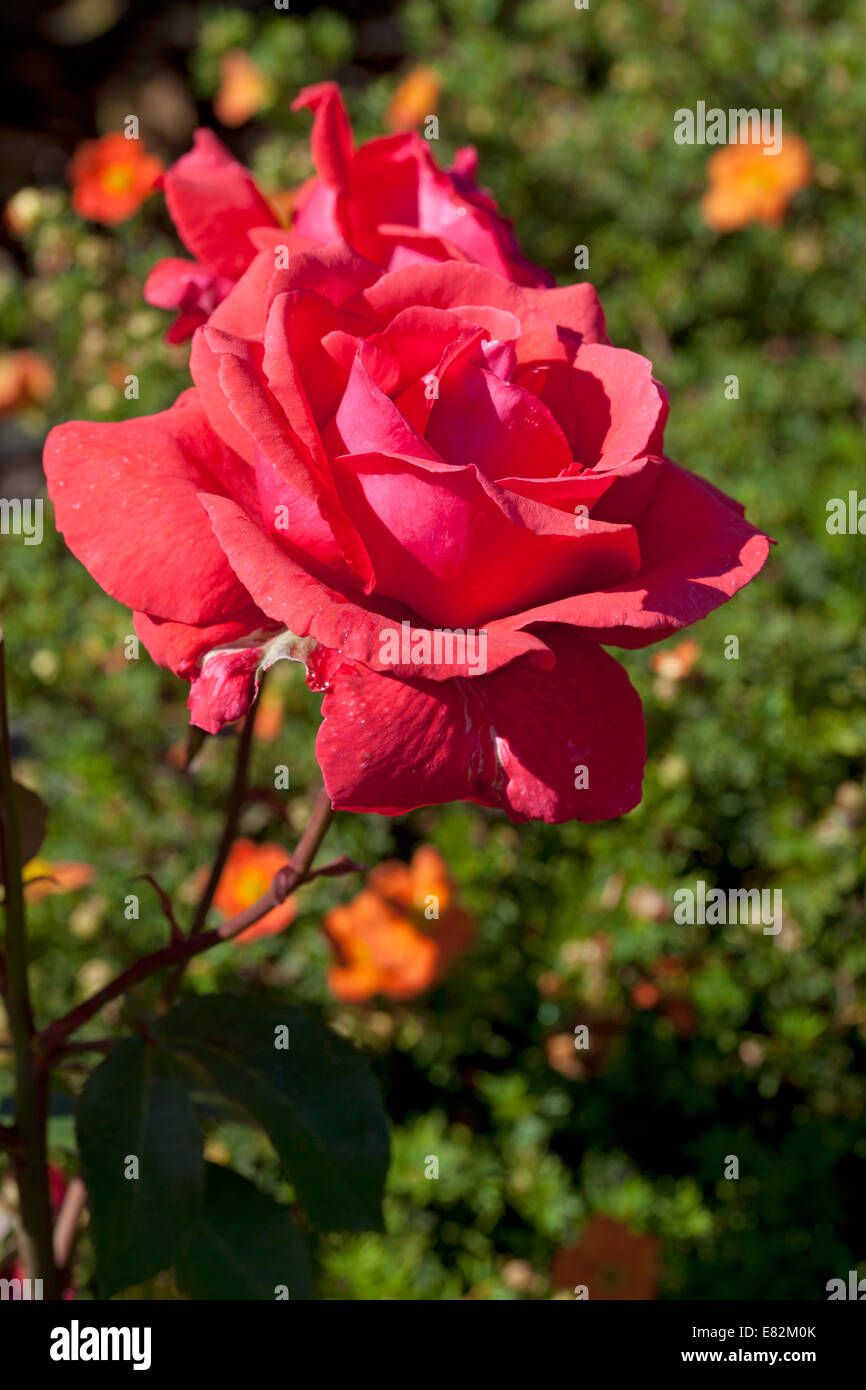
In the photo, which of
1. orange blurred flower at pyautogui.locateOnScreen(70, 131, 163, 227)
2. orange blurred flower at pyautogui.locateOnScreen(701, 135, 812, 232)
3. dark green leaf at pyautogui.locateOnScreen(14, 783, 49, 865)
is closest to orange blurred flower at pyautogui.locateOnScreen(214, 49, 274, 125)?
orange blurred flower at pyautogui.locateOnScreen(70, 131, 163, 227)

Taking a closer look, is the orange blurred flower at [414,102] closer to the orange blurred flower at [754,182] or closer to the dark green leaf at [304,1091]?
the orange blurred flower at [754,182]

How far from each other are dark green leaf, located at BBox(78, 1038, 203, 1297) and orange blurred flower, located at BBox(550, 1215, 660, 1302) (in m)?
0.65

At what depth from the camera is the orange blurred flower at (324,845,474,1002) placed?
4.54 ft

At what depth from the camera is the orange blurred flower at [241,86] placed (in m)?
2.51

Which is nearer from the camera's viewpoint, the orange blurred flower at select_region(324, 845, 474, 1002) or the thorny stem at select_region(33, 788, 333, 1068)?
the thorny stem at select_region(33, 788, 333, 1068)

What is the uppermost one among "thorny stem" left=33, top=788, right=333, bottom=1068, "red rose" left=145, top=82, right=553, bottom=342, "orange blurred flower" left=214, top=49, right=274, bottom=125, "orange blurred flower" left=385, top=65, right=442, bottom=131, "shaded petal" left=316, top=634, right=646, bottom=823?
"orange blurred flower" left=214, top=49, right=274, bottom=125

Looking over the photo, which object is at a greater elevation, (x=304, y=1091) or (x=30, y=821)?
(x=30, y=821)

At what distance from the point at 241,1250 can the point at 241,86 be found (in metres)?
2.41

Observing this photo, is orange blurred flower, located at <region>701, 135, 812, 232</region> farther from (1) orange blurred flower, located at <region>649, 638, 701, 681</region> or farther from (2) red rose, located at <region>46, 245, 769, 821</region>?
(2) red rose, located at <region>46, 245, 769, 821</region>

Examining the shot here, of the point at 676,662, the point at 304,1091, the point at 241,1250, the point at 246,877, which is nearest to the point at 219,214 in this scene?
the point at 304,1091

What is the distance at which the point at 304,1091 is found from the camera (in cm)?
75

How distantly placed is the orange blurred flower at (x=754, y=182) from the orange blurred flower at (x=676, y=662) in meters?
1.11

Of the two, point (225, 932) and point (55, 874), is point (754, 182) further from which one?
point (225, 932)

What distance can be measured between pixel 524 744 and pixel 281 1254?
1.34 feet
